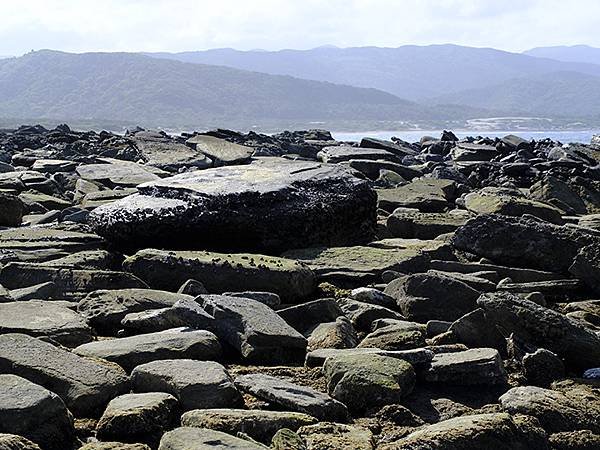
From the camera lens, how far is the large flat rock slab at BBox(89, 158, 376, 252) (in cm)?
692

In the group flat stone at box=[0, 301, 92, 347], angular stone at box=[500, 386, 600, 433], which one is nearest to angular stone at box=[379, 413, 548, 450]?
angular stone at box=[500, 386, 600, 433]

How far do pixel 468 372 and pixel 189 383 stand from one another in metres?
1.39

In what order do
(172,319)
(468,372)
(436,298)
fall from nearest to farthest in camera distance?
1. (468,372)
2. (172,319)
3. (436,298)

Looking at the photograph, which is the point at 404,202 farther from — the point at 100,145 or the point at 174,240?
the point at 100,145

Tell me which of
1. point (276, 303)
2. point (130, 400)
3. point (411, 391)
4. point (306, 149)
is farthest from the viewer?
point (306, 149)

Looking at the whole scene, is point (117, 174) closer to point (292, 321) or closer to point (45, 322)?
point (292, 321)

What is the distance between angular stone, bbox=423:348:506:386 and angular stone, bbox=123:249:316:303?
1851 millimetres

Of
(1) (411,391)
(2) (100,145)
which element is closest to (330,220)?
(1) (411,391)

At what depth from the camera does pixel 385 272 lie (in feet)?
20.6

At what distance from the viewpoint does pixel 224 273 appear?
19.4ft

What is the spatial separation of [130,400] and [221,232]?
3379 mm

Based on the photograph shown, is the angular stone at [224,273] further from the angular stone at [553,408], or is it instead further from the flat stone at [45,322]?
the angular stone at [553,408]

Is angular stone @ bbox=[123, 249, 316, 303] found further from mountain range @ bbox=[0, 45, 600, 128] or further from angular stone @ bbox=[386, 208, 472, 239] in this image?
mountain range @ bbox=[0, 45, 600, 128]

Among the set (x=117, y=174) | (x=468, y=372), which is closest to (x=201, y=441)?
(x=468, y=372)
